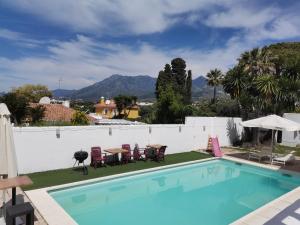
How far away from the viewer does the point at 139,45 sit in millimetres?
34062

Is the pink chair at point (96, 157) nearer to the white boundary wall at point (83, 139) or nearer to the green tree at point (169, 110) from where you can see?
the white boundary wall at point (83, 139)

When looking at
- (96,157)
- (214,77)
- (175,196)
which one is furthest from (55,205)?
(214,77)

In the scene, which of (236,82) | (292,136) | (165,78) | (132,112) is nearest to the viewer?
(292,136)

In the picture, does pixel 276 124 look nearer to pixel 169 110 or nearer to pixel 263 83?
pixel 263 83

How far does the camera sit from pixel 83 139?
14234mm

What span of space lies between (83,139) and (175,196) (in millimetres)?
5755

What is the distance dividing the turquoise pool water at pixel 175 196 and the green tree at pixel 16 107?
16219mm

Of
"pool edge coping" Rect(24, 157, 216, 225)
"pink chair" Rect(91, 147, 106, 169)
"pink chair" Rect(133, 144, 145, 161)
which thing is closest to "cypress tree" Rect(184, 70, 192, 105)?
"pink chair" Rect(133, 144, 145, 161)

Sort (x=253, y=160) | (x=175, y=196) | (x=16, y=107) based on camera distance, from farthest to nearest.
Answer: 1. (x=16, y=107)
2. (x=253, y=160)
3. (x=175, y=196)

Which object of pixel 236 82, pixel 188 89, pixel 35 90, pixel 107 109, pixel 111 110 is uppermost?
pixel 35 90

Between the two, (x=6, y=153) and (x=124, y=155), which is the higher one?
(x=6, y=153)

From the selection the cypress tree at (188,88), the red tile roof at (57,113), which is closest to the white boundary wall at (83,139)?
the red tile roof at (57,113)

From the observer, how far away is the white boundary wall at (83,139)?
1242cm

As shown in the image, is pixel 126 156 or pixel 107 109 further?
pixel 107 109
